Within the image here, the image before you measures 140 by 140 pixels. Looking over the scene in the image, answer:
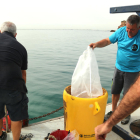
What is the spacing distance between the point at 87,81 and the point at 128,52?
0.98 meters

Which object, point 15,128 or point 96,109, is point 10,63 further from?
point 96,109

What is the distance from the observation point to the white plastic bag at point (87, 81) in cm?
202

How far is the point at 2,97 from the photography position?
189cm

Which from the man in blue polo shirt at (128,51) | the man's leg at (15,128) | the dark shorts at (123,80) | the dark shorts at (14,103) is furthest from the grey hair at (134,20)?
the man's leg at (15,128)

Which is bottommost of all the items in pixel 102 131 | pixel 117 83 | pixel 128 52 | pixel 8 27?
pixel 117 83

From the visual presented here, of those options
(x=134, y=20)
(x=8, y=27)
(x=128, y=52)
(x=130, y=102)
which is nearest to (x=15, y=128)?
(x=8, y=27)

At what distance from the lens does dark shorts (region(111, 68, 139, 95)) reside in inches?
102

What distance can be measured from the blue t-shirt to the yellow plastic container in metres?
0.86

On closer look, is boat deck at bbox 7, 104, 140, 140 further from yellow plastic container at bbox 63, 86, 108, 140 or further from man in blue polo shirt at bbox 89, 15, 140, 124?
yellow plastic container at bbox 63, 86, 108, 140

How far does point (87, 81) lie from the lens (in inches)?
79.6

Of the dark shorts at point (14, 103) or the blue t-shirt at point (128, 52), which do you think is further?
the blue t-shirt at point (128, 52)

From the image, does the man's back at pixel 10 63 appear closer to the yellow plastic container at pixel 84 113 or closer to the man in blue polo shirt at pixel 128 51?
the yellow plastic container at pixel 84 113

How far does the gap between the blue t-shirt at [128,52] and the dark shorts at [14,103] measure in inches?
65.3

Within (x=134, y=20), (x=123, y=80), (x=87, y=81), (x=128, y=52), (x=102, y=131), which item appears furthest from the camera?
(x=123, y=80)
